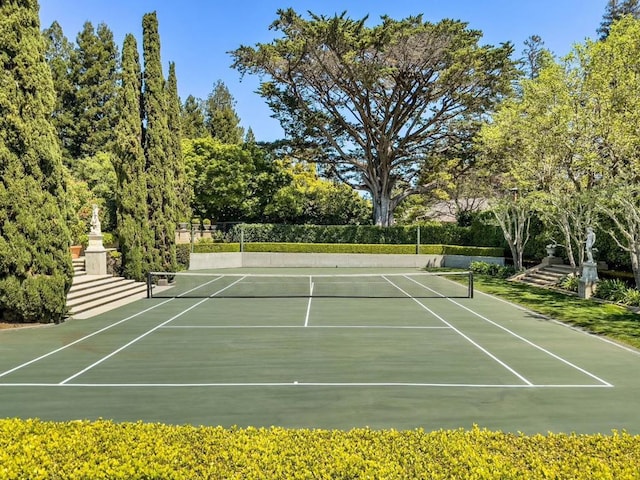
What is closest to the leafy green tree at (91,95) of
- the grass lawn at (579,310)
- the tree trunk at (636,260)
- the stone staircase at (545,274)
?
the stone staircase at (545,274)

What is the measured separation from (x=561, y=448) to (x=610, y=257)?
2378 centimetres

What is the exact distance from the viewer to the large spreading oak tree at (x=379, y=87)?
118ft

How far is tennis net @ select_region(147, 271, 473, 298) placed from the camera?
23125 mm

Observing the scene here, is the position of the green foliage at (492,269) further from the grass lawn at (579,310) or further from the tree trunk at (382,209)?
the tree trunk at (382,209)

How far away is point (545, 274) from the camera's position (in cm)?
2859

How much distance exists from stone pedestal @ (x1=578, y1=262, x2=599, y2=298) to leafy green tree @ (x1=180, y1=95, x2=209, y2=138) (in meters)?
55.6

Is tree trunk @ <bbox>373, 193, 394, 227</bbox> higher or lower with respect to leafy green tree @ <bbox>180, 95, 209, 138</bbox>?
lower

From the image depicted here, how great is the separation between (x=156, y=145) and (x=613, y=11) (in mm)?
66729

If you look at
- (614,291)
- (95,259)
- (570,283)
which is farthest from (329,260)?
(614,291)

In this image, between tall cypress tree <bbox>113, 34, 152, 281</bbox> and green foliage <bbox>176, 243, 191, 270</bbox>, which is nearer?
tall cypress tree <bbox>113, 34, 152, 281</bbox>

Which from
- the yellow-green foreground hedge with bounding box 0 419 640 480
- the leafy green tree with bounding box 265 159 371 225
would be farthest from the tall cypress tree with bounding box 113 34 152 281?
the leafy green tree with bounding box 265 159 371 225

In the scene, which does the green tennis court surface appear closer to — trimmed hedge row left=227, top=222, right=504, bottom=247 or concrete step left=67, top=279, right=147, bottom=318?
concrete step left=67, top=279, right=147, bottom=318

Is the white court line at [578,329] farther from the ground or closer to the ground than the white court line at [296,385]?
closer to the ground

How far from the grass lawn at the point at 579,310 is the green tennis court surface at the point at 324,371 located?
100 cm
